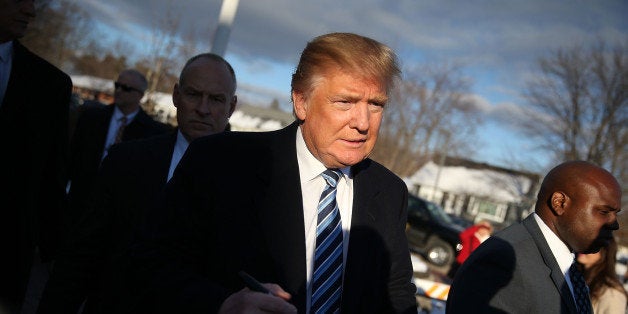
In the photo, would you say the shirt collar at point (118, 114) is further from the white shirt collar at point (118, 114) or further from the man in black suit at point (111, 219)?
the man in black suit at point (111, 219)

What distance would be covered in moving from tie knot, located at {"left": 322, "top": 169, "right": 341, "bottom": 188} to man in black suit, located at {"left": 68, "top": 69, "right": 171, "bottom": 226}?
107 inches

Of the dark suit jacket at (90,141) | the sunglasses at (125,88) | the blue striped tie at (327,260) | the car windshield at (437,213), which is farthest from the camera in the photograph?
the car windshield at (437,213)

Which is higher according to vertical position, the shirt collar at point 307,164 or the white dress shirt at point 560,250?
the shirt collar at point 307,164

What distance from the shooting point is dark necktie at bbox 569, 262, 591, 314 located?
8.79 feet

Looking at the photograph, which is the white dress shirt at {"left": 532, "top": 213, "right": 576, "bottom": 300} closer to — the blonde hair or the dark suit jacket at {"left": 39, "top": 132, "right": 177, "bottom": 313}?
the blonde hair

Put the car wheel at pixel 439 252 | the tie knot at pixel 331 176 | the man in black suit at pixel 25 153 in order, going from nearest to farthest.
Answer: the tie knot at pixel 331 176
the man in black suit at pixel 25 153
the car wheel at pixel 439 252

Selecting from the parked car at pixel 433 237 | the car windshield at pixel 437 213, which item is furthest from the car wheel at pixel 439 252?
the car windshield at pixel 437 213

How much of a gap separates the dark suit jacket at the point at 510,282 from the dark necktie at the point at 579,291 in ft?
0.46

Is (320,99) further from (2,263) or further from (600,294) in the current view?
(600,294)

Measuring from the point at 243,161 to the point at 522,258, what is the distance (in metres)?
1.68

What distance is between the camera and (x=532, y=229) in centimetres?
279

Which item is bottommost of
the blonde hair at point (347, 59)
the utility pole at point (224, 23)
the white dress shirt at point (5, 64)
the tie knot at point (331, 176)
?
the tie knot at point (331, 176)

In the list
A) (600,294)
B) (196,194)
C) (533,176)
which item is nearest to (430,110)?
(533,176)

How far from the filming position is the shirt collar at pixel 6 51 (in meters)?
2.20
